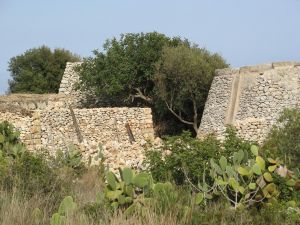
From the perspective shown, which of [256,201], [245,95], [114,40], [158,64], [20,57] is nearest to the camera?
[256,201]

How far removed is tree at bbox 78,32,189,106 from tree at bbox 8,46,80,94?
997 cm

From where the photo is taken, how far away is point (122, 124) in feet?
76.2

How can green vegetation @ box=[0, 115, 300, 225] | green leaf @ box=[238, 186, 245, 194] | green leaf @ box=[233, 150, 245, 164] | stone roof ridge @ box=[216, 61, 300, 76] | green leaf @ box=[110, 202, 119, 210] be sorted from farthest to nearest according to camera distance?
stone roof ridge @ box=[216, 61, 300, 76] < green leaf @ box=[233, 150, 245, 164] < green leaf @ box=[238, 186, 245, 194] < green leaf @ box=[110, 202, 119, 210] < green vegetation @ box=[0, 115, 300, 225]

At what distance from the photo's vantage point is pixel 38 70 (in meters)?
39.7

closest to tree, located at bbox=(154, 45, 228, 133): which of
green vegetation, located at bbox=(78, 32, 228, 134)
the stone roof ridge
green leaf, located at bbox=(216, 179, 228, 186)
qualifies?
green vegetation, located at bbox=(78, 32, 228, 134)

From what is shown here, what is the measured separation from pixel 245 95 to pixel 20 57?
23.5 meters

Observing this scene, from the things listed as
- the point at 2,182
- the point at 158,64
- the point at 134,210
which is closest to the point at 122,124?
the point at 158,64

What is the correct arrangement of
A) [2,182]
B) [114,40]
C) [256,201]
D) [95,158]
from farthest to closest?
1. [114,40]
2. [95,158]
3. [2,182]
4. [256,201]

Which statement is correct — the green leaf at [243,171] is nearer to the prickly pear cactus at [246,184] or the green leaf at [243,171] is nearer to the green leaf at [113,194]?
the prickly pear cactus at [246,184]

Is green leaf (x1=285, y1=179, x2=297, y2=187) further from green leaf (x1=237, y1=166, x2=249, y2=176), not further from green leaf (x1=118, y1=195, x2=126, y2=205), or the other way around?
green leaf (x1=118, y1=195, x2=126, y2=205)

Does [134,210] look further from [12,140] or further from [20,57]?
[20,57]

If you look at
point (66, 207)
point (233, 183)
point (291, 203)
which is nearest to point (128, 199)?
point (66, 207)

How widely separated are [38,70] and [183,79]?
17.4m

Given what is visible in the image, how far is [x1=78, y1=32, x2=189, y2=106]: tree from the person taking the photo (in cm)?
2758
